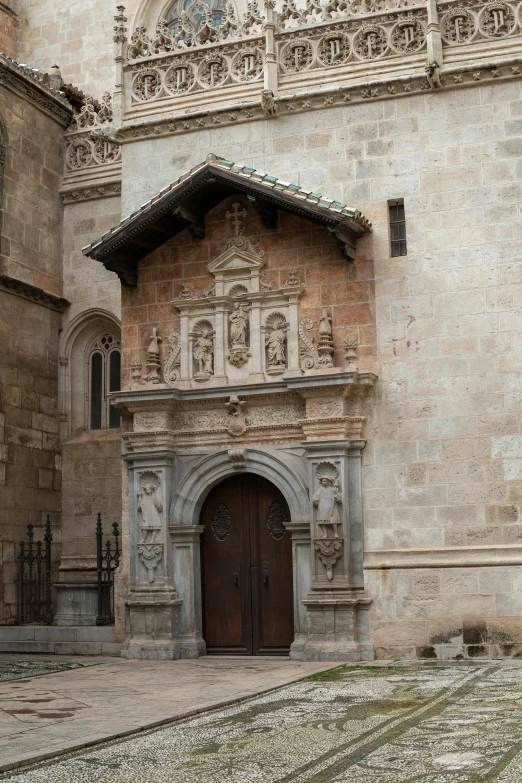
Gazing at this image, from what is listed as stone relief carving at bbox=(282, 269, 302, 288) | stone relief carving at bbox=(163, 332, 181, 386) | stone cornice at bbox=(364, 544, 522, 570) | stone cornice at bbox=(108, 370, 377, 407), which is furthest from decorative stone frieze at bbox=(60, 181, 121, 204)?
stone cornice at bbox=(364, 544, 522, 570)

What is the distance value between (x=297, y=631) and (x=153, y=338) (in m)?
4.62

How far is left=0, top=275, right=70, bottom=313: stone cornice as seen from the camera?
17.7 metres

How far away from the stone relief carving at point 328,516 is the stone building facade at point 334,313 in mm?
29

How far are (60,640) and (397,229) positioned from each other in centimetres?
761

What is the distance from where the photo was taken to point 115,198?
19.4 meters

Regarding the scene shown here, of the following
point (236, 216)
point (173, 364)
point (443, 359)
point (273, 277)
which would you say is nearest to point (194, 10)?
point (236, 216)

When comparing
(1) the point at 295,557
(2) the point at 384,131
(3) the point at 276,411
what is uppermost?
(2) the point at 384,131

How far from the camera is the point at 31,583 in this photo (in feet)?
56.6

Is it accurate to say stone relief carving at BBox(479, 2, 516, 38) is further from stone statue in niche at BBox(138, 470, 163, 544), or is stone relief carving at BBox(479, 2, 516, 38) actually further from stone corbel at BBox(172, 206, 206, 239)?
stone statue in niche at BBox(138, 470, 163, 544)

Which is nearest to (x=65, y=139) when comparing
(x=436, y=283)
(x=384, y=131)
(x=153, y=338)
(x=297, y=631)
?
(x=153, y=338)

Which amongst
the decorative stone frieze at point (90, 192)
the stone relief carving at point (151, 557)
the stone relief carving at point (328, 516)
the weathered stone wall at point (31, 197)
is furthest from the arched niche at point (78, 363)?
the stone relief carving at point (328, 516)

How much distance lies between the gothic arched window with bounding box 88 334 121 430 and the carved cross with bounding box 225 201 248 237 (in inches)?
208

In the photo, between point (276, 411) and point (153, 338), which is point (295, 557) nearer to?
point (276, 411)

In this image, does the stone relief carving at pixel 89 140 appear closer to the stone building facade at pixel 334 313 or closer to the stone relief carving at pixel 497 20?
the stone building facade at pixel 334 313
